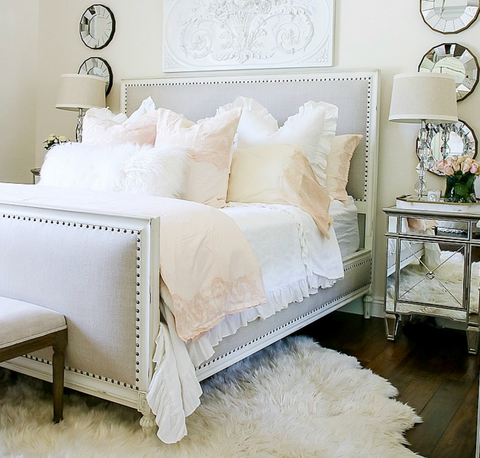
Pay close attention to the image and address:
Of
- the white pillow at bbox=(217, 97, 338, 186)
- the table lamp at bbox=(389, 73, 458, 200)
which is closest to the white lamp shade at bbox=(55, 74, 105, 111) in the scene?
the white pillow at bbox=(217, 97, 338, 186)

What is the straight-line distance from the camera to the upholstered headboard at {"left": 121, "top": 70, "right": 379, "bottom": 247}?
3576mm

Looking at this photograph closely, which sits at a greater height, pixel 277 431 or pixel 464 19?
pixel 464 19

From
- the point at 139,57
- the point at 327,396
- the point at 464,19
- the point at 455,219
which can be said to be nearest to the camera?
the point at 327,396

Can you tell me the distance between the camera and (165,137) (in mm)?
3156

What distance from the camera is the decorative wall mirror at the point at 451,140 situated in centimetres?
338

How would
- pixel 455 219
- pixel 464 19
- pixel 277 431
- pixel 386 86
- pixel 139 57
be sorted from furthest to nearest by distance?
pixel 139 57, pixel 386 86, pixel 464 19, pixel 455 219, pixel 277 431

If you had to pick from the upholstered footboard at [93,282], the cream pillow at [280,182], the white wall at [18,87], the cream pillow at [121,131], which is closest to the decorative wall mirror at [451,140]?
the cream pillow at [280,182]

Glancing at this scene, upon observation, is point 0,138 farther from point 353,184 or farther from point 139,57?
point 353,184

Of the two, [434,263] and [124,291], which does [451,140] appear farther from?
[124,291]

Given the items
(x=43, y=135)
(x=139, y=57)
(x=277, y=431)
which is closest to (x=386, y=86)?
(x=139, y=57)

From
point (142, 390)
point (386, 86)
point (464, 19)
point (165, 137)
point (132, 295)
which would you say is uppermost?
point (464, 19)

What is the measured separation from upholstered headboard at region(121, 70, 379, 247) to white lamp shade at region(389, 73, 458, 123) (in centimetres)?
33

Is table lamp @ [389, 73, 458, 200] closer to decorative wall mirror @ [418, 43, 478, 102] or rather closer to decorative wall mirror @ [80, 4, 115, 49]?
decorative wall mirror @ [418, 43, 478, 102]

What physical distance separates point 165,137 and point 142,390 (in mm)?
1528
